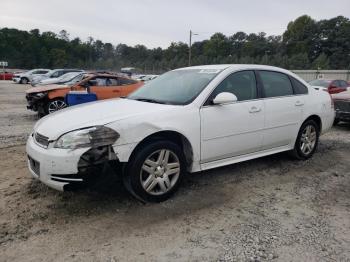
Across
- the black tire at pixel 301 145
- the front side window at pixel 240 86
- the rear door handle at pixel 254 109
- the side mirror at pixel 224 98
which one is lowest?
the black tire at pixel 301 145

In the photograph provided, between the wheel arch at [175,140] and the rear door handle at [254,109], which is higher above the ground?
the rear door handle at [254,109]

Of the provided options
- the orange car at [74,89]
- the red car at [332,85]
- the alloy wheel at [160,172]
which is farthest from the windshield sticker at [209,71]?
the red car at [332,85]

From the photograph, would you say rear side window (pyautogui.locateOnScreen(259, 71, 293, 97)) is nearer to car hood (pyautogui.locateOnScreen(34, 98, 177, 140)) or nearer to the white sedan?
the white sedan

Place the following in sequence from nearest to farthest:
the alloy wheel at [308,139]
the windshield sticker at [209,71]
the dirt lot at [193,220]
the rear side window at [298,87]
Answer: the dirt lot at [193,220]
the windshield sticker at [209,71]
the rear side window at [298,87]
the alloy wheel at [308,139]

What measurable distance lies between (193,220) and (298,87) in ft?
10.5

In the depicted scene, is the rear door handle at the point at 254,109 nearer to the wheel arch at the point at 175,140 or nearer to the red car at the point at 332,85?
the wheel arch at the point at 175,140

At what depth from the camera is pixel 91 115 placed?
12.7 ft

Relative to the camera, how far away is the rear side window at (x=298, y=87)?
218 inches

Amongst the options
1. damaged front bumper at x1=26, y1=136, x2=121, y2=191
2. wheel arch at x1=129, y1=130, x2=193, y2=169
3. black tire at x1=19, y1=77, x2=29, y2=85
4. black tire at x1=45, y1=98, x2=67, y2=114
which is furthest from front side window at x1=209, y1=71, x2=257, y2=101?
black tire at x1=19, y1=77, x2=29, y2=85

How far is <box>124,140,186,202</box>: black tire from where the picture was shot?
367cm

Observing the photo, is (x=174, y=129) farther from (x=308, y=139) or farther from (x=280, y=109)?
(x=308, y=139)

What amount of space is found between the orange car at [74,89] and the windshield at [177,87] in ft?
19.6

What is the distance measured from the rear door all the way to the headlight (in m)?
2.42

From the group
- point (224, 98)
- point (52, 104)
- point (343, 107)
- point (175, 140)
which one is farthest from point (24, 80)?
point (224, 98)
